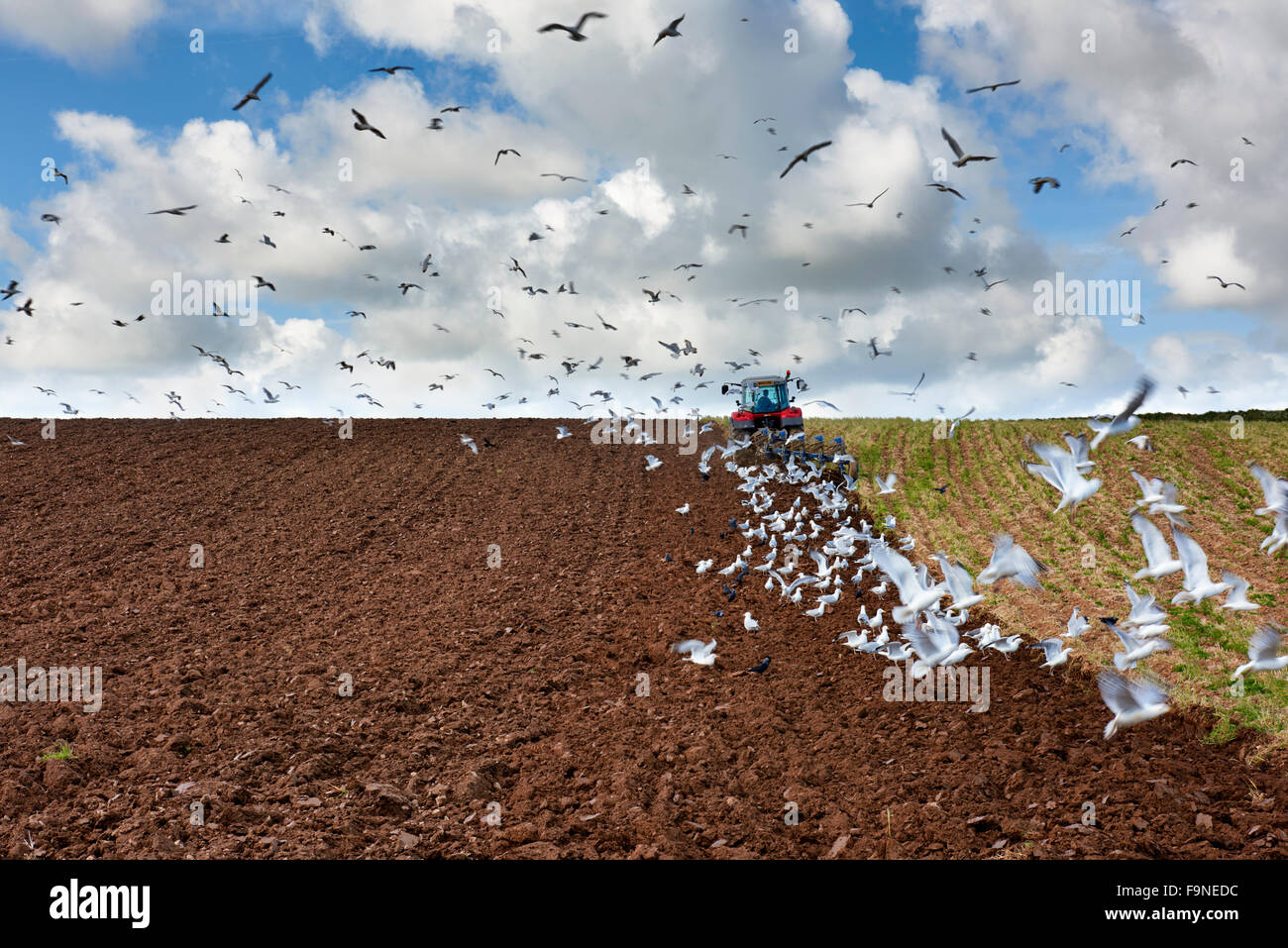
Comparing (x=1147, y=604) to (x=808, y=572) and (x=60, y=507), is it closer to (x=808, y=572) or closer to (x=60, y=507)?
(x=808, y=572)

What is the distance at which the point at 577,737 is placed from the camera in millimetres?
8789

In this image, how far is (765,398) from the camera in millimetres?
25438

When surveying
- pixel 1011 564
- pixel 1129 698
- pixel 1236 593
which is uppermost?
pixel 1011 564

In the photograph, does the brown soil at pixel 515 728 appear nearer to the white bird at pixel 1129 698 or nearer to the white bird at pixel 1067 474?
the white bird at pixel 1129 698

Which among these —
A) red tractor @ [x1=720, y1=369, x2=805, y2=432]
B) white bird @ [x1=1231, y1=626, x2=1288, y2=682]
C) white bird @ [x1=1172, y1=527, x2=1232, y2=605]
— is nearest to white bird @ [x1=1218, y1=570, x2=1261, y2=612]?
white bird @ [x1=1172, y1=527, x2=1232, y2=605]

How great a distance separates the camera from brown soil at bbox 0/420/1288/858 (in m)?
6.75

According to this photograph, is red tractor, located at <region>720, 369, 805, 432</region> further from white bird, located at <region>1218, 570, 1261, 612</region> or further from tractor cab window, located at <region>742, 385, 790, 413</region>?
white bird, located at <region>1218, 570, 1261, 612</region>

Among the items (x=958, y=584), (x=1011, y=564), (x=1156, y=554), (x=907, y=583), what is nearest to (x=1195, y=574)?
(x=1156, y=554)

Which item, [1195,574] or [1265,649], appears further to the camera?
[1195,574]

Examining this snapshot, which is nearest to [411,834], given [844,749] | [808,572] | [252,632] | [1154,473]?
[844,749]

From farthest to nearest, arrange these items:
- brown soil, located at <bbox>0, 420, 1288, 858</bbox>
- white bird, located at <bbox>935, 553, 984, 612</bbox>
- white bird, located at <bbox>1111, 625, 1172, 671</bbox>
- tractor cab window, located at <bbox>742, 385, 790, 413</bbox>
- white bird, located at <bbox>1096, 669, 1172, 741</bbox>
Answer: tractor cab window, located at <bbox>742, 385, 790, 413</bbox>, white bird, located at <bbox>935, 553, 984, 612</bbox>, white bird, located at <bbox>1111, 625, 1172, 671</bbox>, brown soil, located at <bbox>0, 420, 1288, 858</bbox>, white bird, located at <bbox>1096, 669, 1172, 741</bbox>

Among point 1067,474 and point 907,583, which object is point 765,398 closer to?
point 907,583

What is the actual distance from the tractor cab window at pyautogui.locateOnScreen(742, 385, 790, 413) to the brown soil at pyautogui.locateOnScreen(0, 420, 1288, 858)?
831 cm

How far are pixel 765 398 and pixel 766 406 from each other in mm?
256
